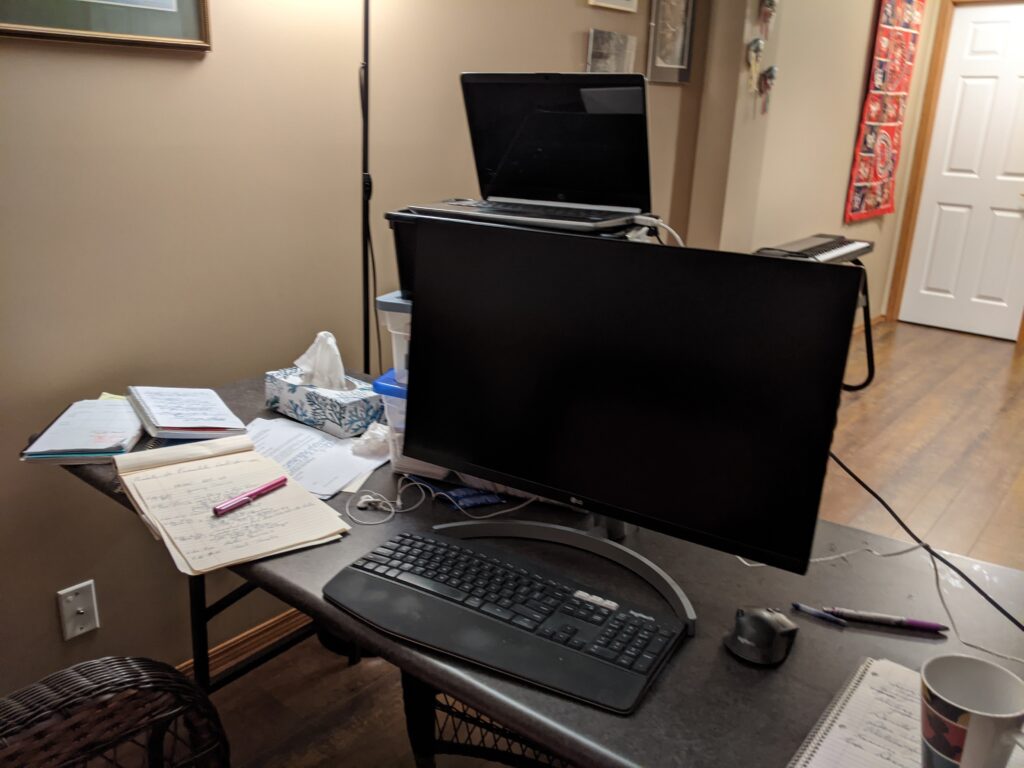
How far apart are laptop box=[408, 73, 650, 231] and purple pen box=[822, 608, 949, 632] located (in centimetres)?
70

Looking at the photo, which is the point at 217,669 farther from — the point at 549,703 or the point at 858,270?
the point at 858,270

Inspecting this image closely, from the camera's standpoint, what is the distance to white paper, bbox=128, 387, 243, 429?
149cm

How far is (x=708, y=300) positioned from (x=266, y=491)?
2.45 ft

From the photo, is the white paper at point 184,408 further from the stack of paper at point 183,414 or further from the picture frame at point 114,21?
the picture frame at point 114,21

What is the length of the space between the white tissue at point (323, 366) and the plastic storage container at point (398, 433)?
0.30m

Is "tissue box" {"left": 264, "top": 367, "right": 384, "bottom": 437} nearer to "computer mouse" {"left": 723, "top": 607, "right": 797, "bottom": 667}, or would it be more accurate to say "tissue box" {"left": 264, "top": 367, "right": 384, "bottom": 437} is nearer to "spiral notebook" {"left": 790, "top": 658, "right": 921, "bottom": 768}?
"computer mouse" {"left": 723, "top": 607, "right": 797, "bottom": 667}

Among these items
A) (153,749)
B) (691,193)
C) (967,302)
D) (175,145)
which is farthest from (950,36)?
(153,749)

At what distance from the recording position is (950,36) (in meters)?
5.11

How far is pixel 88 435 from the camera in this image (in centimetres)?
143

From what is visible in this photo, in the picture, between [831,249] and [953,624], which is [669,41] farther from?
[953,624]

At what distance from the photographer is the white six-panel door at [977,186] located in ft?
16.2

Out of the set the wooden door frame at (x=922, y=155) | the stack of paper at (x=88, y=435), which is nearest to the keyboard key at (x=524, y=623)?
the stack of paper at (x=88, y=435)

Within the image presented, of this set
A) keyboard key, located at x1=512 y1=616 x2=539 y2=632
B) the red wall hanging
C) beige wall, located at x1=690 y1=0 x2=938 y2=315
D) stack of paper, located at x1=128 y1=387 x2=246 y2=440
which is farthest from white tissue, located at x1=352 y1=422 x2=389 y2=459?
the red wall hanging

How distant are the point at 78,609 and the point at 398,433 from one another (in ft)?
3.00
